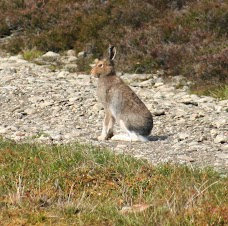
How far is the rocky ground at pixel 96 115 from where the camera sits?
383 inches

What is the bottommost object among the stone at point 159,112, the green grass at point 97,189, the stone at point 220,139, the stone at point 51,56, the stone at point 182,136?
the stone at point 51,56

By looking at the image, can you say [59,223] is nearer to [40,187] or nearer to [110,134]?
[40,187]

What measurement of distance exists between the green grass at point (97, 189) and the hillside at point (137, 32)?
858cm

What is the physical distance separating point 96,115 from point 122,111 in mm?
2172

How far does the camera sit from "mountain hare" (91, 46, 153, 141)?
10.5 meters

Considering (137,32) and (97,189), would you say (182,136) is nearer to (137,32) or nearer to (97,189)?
(97,189)

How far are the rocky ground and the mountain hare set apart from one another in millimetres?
256

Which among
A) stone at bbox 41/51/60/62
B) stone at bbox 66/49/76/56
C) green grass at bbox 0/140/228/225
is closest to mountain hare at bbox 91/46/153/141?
green grass at bbox 0/140/228/225

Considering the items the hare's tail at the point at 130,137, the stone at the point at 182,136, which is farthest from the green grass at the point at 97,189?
the stone at the point at 182,136

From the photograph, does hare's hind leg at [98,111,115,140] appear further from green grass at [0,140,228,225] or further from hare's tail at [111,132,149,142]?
green grass at [0,140,228,225]

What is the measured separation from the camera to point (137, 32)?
20.0 m

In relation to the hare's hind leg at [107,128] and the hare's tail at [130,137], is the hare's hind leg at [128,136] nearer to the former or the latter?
the hare's tail at [130,137]

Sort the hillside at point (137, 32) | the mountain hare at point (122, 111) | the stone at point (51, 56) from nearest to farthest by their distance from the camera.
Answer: the mountain hare at point (122, 111), the hillside at point (137, 32), the stone at point (51, 56)

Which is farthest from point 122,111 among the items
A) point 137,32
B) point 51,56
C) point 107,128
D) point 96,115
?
point 51,56
